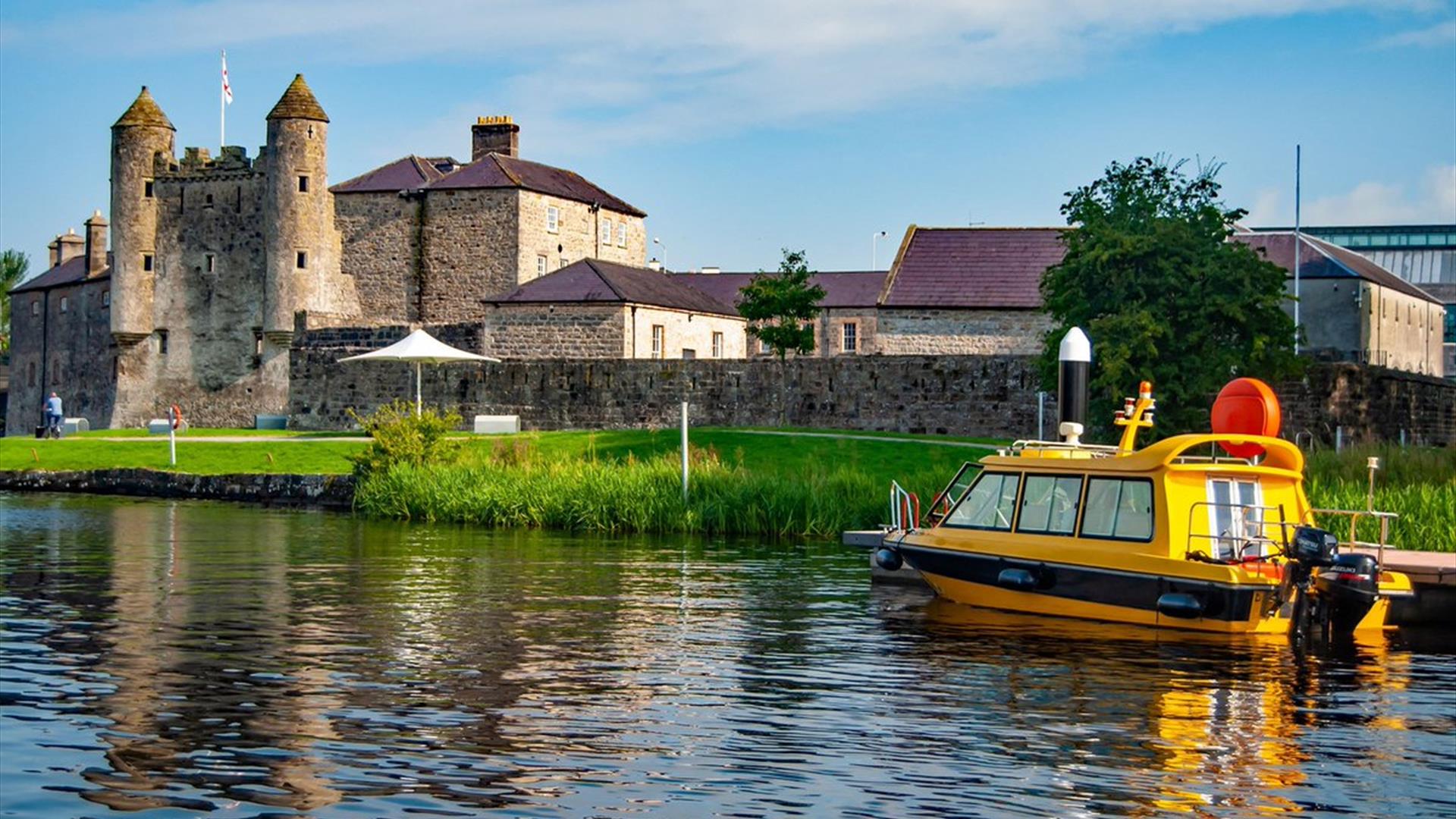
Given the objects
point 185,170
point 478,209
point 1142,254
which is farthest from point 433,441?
point 185,170

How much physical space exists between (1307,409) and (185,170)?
46.5m

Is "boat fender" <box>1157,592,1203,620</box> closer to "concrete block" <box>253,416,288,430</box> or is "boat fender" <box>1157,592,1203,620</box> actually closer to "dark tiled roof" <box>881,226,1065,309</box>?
"dark tiled roof" <box>881,226,1065,309</box>

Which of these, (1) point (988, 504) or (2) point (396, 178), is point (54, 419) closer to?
(2) point (396, 178)

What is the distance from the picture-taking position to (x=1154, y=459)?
18984mm

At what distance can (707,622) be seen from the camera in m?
19.3

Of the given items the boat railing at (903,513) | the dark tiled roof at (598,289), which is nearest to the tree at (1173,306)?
the boat railing at (903,513)

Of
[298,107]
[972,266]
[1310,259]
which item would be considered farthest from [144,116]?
[1310,259]

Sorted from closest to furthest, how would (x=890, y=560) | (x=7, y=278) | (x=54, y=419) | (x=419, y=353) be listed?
(x=890, y=560)
(x=419, y=353)
(x=54, y=419)
(x=7, y=278)

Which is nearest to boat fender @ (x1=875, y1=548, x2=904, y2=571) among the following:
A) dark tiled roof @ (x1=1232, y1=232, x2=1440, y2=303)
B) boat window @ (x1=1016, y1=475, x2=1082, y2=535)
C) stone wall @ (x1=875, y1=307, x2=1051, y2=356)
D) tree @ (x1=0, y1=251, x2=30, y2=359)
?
boat window @ (x1=1016, y1=475, x2=1082, y2=535)

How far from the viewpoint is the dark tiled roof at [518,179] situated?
6881 cm

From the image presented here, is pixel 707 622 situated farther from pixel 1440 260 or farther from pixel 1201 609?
pixel 1440 260

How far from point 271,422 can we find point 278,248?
7.48 meters

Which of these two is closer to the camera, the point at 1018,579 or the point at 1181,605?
the point at 1181,605

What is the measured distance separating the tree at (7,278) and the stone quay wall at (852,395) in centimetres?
6730
